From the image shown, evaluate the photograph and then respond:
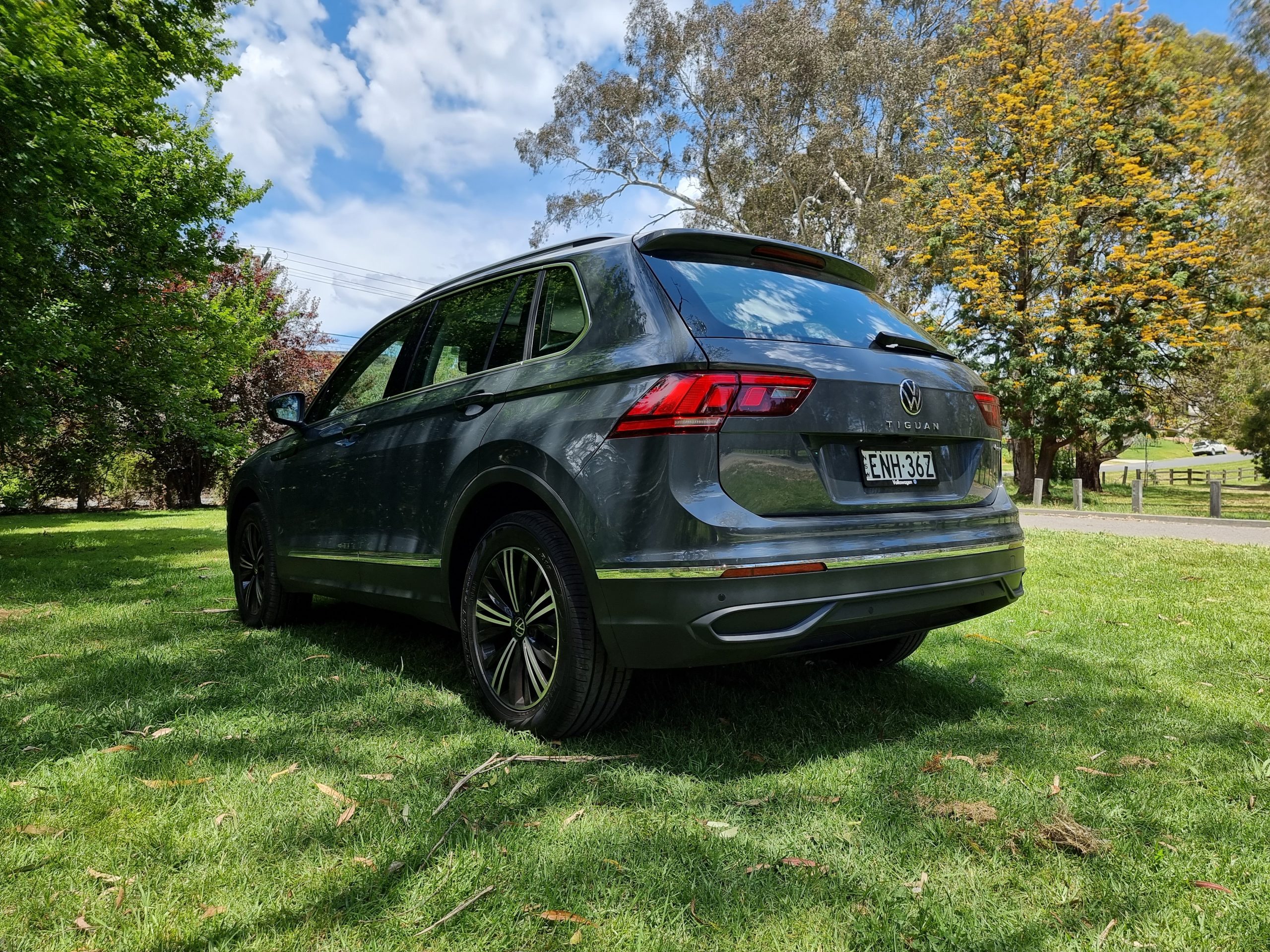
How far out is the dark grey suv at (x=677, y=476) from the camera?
2461 mm

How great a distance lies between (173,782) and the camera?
2541 millimetres

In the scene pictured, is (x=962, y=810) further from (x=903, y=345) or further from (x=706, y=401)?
(x=903, y=345)

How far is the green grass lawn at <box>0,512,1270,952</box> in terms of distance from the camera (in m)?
1.82

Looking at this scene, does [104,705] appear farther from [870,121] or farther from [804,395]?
[870,121]

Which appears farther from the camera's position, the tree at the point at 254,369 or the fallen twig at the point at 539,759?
the tree at the point at 254,369

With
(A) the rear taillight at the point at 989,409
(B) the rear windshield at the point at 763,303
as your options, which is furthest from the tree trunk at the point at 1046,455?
(B) the rear windshield at the point at 763,303

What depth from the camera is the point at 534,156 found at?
28.2 meters

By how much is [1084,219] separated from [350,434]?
23147mm

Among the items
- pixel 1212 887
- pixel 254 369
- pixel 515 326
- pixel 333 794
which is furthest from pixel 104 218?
pixel 254 369

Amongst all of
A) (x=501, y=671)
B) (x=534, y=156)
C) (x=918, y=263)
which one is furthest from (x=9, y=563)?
(x=534, y=156)

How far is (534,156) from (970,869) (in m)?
29.2

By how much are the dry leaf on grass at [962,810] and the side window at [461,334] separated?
232 centimetres

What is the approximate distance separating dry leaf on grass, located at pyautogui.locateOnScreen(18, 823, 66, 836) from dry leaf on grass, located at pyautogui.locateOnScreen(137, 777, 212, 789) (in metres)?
0.29

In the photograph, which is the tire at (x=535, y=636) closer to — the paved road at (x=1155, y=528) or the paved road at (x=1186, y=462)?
the paved road at (x=1155, y=528)
